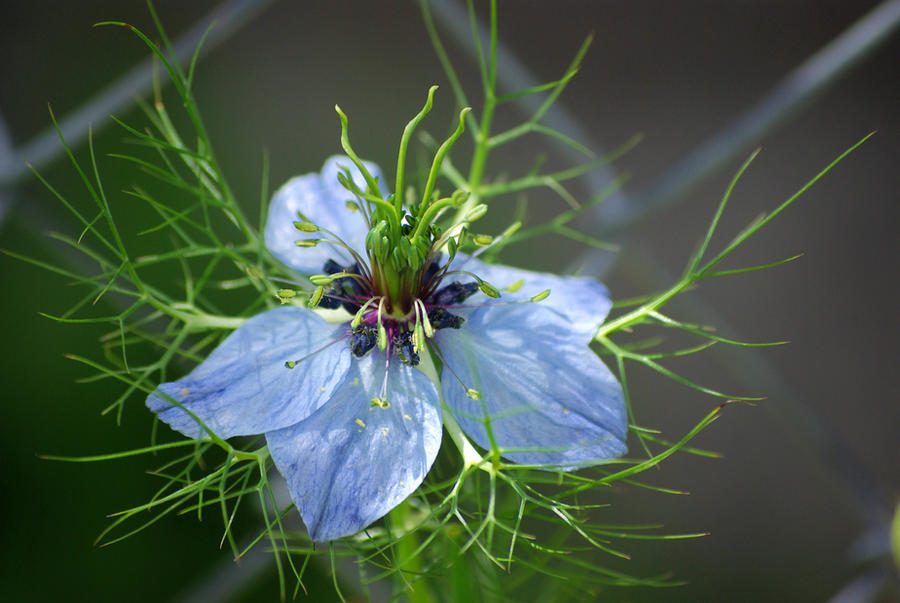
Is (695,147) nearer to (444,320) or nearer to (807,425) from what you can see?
(807,425)

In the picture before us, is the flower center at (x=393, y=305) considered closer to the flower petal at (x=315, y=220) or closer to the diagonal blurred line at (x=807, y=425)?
the flower petal at (x=315, y=220)

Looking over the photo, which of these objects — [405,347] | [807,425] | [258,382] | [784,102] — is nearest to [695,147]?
[807,425]

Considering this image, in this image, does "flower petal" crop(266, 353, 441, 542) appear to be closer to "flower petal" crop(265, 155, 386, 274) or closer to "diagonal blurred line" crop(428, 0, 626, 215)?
"flower petal" crop(265, 155, 386, 274)

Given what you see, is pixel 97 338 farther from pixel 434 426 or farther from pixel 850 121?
pixel 850 121

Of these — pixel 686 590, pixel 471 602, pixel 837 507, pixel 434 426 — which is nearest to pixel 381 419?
pixel 434 426

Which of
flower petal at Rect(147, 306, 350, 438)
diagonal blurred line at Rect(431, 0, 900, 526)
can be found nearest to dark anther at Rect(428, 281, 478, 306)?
flower petal at Rect(147, 306, 350, 438)

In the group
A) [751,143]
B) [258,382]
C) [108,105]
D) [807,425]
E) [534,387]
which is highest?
[108,105]
